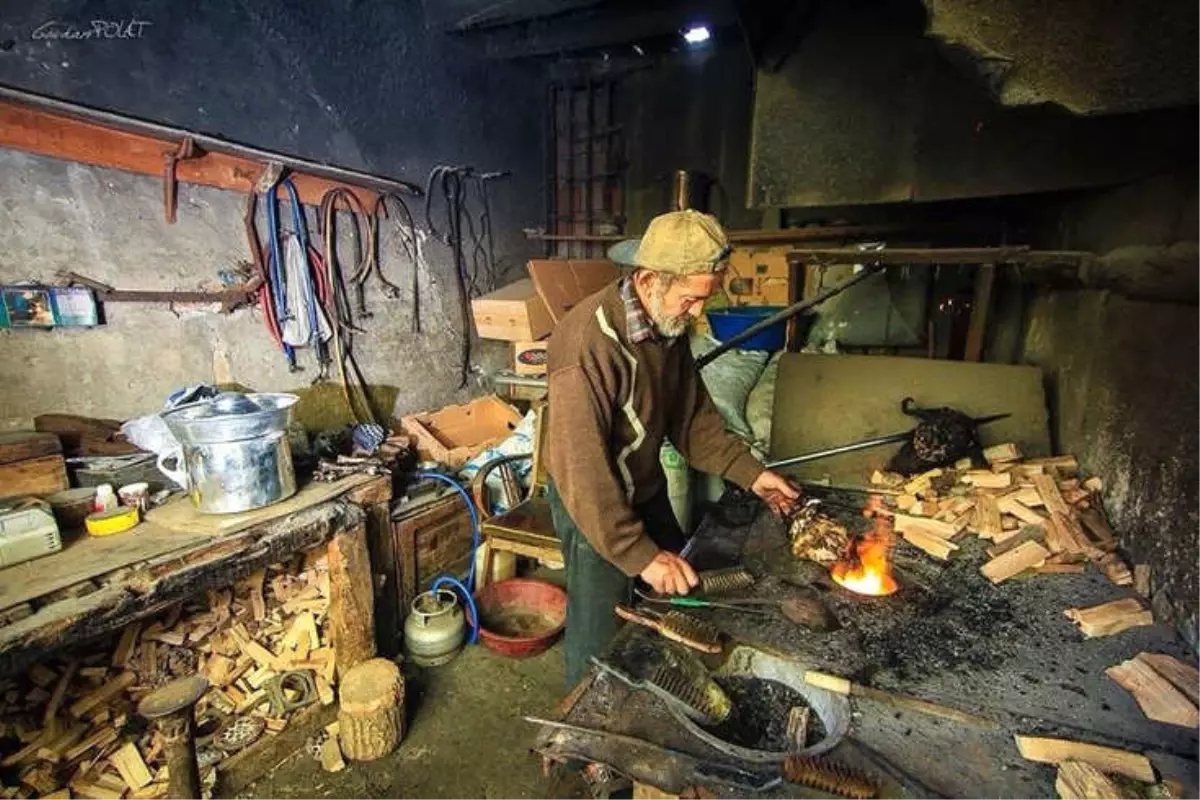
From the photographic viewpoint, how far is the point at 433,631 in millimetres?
3752

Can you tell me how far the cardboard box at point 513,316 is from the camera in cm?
515

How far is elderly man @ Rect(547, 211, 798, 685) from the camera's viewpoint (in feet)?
6.28

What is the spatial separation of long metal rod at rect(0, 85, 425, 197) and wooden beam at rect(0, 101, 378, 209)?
0.05m

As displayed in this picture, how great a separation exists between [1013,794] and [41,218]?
4.83 metres

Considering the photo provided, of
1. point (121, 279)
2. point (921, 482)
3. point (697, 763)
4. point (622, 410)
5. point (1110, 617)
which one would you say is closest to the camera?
point (697, 763)

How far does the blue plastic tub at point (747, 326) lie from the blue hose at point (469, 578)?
249cm

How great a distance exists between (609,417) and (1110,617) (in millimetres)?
1906

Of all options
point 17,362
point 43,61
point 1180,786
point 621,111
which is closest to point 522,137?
point 621,111

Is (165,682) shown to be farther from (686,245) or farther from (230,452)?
(686,245)

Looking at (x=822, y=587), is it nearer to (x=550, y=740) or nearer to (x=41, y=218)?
(x=550, y=740)

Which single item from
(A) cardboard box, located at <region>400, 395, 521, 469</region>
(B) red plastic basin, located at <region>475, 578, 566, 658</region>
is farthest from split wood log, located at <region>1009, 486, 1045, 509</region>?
(A) cardboard box, located at <region>400, 395, 521, 469</region>

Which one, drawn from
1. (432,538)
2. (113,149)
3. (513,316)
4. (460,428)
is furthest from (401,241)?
(432,538)

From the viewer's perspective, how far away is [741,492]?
304 centimetres

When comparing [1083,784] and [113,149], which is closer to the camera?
[1083,784]
